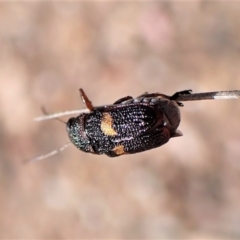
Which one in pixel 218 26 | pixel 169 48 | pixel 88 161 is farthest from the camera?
pixel 88 161

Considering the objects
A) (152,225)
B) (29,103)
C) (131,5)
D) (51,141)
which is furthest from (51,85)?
(152,225)

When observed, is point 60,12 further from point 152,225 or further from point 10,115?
point 152,225

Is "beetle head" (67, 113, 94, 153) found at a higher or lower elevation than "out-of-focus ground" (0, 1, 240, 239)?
lower

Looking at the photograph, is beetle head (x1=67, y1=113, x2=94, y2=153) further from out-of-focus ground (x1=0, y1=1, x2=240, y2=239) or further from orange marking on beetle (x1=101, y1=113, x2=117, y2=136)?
out-of-focus ground (x1=0, y1=1, x2=240, y2=239)

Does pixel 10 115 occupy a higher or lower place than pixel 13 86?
lower

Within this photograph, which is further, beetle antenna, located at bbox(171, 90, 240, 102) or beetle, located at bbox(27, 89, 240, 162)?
beetle, located at bbox(27, 89, 240, 162)

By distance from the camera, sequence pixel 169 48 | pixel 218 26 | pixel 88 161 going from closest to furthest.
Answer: pixel 218 26
pixel 169 48
pixel 88 161

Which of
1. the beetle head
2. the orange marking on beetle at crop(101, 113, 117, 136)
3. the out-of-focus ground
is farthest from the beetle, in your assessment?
the out-of-focus ground
